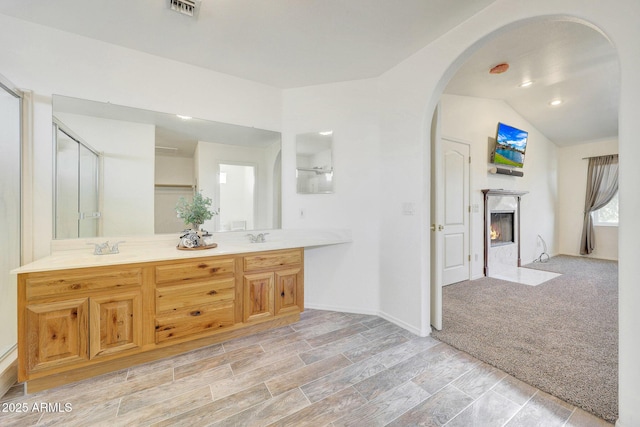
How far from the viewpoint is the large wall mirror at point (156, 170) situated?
1.98m

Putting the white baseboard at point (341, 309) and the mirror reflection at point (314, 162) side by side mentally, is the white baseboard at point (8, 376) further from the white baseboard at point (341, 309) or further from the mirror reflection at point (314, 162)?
the mirror reflection at point (314, 162)

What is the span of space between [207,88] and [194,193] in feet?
3.50

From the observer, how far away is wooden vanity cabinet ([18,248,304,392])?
58.9 inches

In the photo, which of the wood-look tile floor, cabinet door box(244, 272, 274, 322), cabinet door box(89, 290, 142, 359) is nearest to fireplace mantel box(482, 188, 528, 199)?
the wood-look tile floor

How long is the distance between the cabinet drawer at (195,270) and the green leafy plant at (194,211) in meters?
0.50

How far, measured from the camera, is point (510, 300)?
3.04 m

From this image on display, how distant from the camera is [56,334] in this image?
60.3 inches

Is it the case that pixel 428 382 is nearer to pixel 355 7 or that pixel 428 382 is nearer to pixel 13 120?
pixel 355 7

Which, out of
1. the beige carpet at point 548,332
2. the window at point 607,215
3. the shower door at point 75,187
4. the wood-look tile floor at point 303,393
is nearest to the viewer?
the wood-look tile floor at point 303,393

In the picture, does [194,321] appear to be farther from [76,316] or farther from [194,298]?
[76,316]

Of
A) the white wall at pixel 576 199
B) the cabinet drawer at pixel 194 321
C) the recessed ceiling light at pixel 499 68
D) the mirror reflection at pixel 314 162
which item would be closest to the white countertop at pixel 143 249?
the cabinet drawer at pixel 194 321

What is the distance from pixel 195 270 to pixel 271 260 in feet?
2.06

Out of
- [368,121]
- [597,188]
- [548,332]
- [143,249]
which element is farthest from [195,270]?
[597,188]

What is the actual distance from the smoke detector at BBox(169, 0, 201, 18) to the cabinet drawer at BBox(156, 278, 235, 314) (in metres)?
1.96
